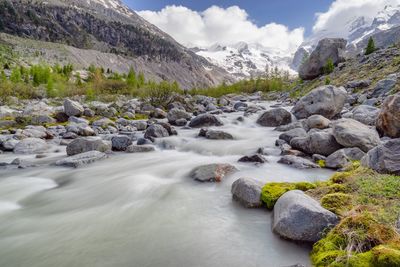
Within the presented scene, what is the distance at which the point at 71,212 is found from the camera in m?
7.66

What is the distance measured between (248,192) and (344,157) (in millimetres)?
4043

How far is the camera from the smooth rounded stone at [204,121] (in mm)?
20938

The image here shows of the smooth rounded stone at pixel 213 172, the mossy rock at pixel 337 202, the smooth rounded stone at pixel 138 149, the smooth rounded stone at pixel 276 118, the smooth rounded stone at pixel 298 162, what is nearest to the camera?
the mossy rock at pixel 337 202

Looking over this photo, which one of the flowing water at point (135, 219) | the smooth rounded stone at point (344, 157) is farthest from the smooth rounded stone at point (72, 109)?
the smooth rounded stone at point (344, 157)

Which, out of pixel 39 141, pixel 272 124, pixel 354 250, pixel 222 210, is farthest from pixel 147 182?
pixel 272 124

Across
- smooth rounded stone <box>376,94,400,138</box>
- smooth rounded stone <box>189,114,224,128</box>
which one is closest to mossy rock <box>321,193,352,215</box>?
smooth rounded stone <box>376,94,400,138</box>

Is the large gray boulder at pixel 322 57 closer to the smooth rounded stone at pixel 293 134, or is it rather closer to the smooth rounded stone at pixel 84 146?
the smooth rounded stone at pixel 293 134

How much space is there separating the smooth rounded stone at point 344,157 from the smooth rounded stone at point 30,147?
12.4 m

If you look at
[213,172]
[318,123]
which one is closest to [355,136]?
[318,123]

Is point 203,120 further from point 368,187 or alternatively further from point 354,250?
point 354,250

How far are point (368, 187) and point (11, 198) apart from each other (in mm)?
8840

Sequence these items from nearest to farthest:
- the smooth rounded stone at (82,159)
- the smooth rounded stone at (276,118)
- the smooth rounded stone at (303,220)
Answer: the smooth rounded stone at (303,220) → the smooth rounded stone at (82,159) → the smooth rounded stone at (276,118)

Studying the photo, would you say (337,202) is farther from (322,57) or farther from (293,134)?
(322,57)

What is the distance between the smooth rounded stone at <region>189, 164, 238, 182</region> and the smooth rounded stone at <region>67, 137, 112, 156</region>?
5.67 m
